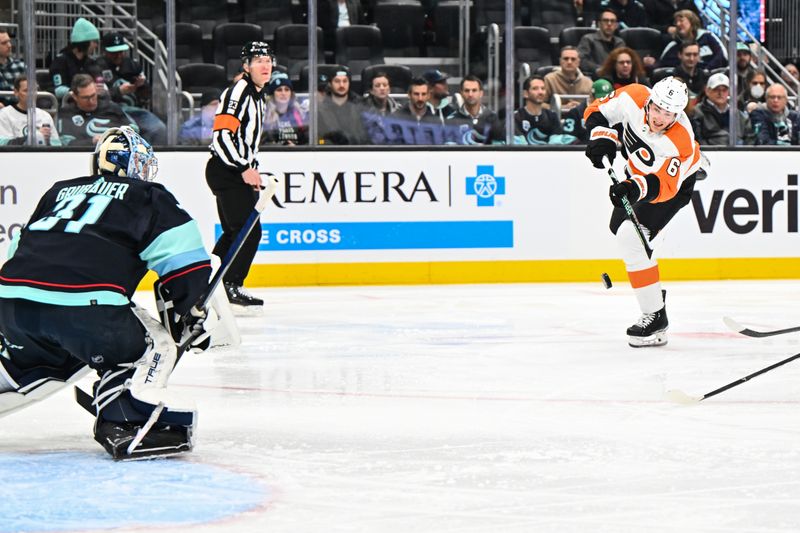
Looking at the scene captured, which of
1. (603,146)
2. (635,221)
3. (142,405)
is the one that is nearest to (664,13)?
(603,146)

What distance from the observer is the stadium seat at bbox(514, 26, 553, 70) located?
8.23 metres

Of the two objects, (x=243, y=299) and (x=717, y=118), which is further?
(x=717, y=118)

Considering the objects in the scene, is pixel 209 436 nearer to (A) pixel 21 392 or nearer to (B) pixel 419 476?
(A) pixel 21 392

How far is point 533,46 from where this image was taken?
829 centimetres

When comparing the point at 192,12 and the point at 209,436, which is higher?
the point at 192,12

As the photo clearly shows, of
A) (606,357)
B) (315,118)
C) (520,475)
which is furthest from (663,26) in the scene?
(520,475)

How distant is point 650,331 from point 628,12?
12.5 ft

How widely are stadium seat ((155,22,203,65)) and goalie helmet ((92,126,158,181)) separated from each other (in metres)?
4.75

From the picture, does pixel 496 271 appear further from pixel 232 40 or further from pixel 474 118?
pixel 232 40

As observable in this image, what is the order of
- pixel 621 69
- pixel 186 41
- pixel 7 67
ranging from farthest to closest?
pixel 621 69 < pixel 186 41 < pixel 7 67

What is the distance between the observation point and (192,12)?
789 centimetres

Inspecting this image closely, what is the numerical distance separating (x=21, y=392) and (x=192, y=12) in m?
5.11

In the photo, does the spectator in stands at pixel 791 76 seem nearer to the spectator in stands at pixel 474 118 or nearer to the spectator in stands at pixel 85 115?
the spectator in stands at pixel 474 118

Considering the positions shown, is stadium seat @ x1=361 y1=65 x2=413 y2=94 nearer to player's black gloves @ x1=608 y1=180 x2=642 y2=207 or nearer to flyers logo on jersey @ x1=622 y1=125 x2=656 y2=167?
flyers logo on jersey @ x1=622 y1=125 x2=656 y2=167
